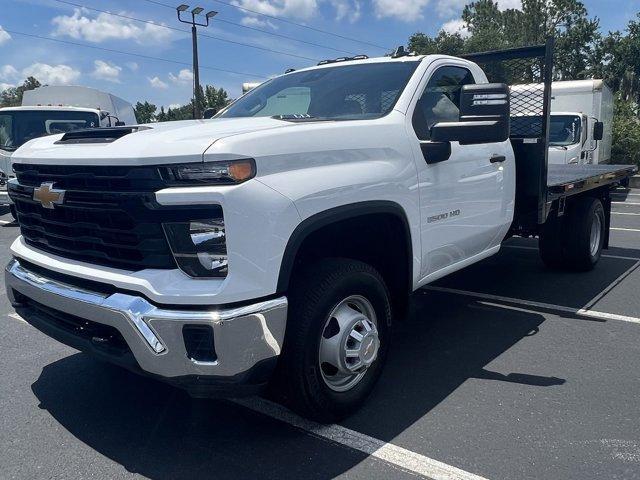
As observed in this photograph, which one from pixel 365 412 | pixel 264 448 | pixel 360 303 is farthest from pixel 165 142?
pixel 365 412

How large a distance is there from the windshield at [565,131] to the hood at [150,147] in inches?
399

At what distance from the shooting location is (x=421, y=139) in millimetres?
3807

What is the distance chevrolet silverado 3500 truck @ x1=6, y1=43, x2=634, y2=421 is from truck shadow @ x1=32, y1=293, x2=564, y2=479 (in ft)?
0.83

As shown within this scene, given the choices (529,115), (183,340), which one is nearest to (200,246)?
(183,340)

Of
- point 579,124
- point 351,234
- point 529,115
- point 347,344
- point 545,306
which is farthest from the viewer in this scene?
point 579,124

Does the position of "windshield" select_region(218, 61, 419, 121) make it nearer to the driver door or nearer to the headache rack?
the driver door

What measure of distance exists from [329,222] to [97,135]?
1.34 meters

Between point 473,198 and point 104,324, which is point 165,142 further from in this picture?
point 473,198

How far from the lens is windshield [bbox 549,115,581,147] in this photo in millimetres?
11981

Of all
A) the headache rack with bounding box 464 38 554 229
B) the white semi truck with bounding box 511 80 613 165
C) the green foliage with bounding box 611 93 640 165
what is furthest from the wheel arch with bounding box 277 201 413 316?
the green foliage with bounding box 611 93 640 165

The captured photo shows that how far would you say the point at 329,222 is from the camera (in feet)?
9.86

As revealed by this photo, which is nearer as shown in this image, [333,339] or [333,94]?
[333,339]

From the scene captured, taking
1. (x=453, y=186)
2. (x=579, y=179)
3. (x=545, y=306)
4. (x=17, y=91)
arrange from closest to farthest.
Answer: (x=453, y=186), (x=545, y=306), (x=579, y=179), (x=17, y=91)

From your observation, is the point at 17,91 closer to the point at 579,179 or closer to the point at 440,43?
the point at 440,43
